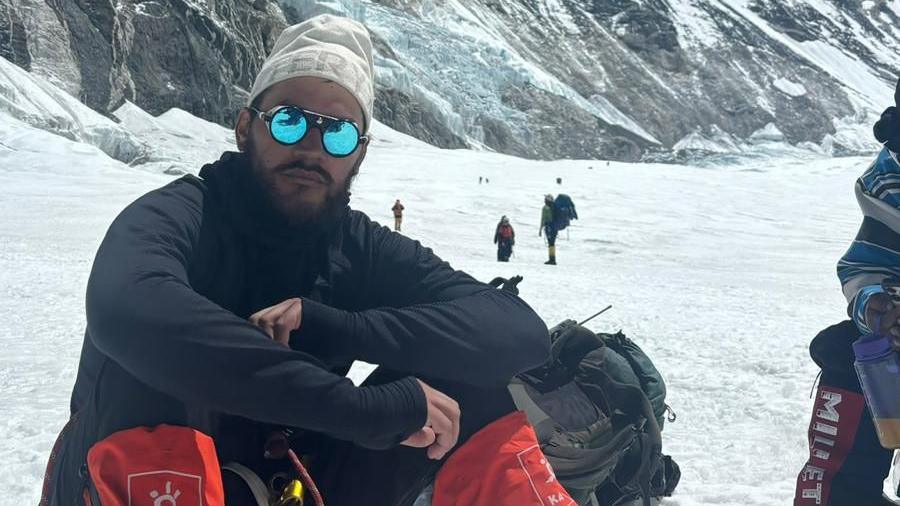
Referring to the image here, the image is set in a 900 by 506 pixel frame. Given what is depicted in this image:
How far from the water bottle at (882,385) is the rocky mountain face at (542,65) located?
42.7 m

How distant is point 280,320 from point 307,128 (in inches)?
22.2

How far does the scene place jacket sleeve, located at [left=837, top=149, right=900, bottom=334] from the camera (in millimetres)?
2236

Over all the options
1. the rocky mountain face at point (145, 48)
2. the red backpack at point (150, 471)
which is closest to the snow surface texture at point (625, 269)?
the red backpack at point (150, 471)

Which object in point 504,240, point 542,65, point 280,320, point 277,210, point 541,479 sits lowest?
point 542,65

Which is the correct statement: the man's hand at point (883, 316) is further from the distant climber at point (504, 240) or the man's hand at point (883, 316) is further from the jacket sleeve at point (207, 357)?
the distant climber at point (504, 240)

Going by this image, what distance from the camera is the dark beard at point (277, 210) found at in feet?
6.40

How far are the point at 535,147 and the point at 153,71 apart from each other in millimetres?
35444

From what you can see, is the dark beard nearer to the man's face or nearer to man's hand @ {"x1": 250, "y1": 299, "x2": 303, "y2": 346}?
the man's face

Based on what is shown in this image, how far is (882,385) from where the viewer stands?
212 centimetres

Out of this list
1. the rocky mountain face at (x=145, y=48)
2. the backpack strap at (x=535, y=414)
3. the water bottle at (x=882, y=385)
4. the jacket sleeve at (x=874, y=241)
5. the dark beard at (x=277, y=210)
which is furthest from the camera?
the rocky mountain face at (x=145, y=48)

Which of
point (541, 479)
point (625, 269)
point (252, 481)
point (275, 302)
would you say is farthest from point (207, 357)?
point (625, 269)

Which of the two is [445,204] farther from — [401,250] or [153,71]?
[153,71]

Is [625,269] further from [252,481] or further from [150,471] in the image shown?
[150,471]

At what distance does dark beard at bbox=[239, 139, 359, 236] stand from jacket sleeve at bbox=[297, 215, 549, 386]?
0.90 feet
